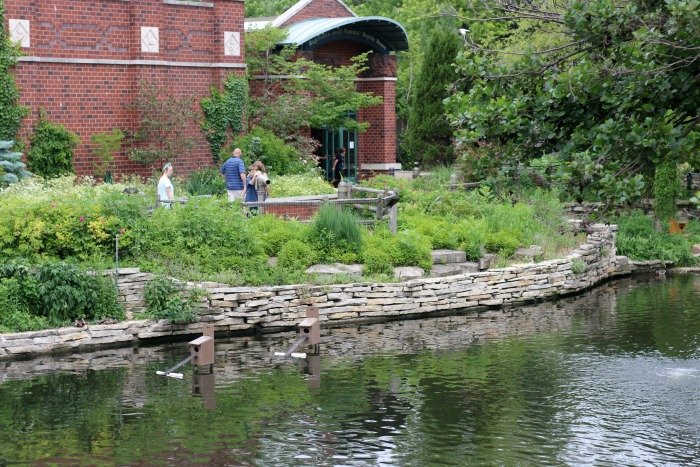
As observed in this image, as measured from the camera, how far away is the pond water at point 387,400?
12977 mm

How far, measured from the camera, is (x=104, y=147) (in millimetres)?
27875

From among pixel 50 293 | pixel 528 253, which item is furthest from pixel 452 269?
pixel 50 293

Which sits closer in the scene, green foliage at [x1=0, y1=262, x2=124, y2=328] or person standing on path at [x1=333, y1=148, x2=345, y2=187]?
green foliage at [x1=0, y1=262, x2=124, y2=328]

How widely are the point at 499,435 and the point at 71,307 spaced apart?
26.2ft

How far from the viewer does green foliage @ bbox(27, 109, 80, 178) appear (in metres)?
26.8

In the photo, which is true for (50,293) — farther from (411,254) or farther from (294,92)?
(294,92)

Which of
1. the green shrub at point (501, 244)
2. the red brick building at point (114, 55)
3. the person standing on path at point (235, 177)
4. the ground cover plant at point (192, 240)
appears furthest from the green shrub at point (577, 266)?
the red brick building at point (114, 55)

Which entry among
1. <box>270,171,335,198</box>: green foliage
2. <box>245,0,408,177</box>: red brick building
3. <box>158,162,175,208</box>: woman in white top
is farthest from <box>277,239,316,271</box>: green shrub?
<box>245,0,408,177</box>: red brick building

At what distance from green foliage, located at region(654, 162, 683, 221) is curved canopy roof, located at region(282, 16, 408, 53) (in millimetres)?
10316

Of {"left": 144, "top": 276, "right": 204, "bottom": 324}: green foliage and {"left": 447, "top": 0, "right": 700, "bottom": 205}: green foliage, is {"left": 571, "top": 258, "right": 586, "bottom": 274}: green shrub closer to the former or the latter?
{"left": 144, "top": 276, "right": 204, "bottom": 324}: green foliage

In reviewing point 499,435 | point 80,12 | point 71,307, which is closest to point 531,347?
point 499,435

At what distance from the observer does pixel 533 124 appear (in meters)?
11.6

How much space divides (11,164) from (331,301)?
28.4 ft

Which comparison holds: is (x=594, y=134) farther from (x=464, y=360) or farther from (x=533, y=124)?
(x=464, y=360)
